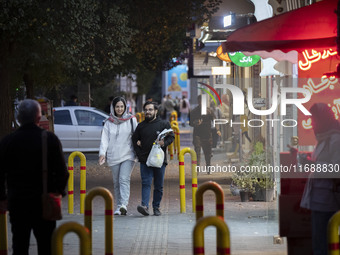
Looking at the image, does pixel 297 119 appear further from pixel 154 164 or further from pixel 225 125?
pixel 225 125

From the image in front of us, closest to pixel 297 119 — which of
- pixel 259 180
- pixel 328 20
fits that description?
pixel 328 20

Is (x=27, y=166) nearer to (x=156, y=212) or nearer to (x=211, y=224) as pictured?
(x=211, y=224)

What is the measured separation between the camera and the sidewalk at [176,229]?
32.2ft

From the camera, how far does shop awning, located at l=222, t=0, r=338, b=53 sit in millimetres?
8414

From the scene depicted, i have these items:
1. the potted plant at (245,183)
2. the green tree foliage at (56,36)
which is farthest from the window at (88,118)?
A: the potted plant at (245,183)

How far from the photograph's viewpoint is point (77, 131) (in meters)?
25.7

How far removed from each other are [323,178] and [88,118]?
19313mm

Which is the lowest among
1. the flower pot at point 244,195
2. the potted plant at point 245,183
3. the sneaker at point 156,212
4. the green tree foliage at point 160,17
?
the sneaker at point 156,212

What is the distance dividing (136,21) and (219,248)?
774 inches

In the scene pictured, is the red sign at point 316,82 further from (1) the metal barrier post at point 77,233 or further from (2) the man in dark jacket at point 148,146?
(1) the metal barrier post at point 77,233

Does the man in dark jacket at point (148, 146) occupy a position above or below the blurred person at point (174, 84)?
below

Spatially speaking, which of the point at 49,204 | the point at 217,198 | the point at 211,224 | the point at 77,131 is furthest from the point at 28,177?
the point at 77,131

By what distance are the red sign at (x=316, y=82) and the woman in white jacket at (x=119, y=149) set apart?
379cm

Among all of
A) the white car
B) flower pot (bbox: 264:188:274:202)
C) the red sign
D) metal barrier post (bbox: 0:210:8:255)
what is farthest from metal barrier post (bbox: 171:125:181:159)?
metal barrier post (bbox: 0:210:8:255)
